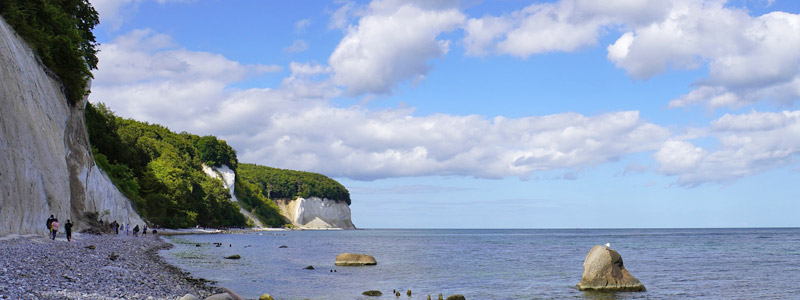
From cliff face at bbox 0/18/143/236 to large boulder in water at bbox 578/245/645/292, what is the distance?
2617cm

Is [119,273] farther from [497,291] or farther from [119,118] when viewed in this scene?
[119,118]

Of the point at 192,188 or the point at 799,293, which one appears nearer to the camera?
the point at 799,293

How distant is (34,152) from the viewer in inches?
1264

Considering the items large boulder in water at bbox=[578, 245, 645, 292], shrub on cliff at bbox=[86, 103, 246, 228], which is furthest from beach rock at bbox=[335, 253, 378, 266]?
shrub on cliff at bbox=[86, 103, 246, 228]

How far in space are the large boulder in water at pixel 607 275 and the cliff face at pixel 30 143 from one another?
26.2m

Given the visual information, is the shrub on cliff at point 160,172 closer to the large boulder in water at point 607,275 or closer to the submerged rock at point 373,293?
the submerged rock at point 373,293

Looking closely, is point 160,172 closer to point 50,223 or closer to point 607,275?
point 50,223

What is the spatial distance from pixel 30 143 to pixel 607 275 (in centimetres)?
3033

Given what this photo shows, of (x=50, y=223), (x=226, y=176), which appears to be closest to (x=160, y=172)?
(x=226, y=176)

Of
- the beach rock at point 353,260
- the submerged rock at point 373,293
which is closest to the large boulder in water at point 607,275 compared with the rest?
the submerged rock at point 373,293

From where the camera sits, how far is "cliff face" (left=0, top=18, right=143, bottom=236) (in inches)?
1107

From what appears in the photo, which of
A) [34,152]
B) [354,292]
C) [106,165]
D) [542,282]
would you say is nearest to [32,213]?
[34,152]

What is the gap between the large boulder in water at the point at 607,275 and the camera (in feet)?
75.6

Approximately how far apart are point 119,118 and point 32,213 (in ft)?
367
